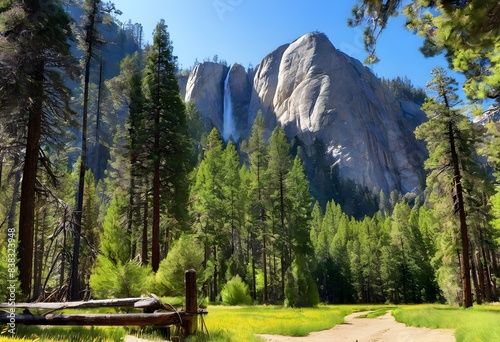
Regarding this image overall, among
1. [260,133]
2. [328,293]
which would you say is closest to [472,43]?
[260,133]

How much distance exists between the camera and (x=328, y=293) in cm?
6259

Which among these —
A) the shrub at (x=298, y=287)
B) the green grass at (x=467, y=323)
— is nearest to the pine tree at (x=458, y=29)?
the green grass at (x=467, y=323)

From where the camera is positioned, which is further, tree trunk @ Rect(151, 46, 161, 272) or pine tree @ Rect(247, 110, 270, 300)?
pine tree @ Rect(247, 110, 270, 300)

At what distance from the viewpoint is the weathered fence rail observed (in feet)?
26.6

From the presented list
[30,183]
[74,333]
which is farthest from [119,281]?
[74,333]

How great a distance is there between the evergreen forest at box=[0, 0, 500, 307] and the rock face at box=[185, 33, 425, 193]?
5773 centimetres

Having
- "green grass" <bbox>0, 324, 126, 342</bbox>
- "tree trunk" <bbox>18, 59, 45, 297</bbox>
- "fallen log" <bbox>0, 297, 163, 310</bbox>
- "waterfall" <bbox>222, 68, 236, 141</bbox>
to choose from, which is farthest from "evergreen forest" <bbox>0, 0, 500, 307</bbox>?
"waterfall" <bbox>222, 68, 236, 141</bbox>

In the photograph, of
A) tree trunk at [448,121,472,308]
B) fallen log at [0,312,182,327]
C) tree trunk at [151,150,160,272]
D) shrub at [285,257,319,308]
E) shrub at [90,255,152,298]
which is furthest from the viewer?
shrub at [285,257,319,308]

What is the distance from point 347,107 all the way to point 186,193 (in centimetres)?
10190

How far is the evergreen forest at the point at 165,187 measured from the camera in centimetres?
1187

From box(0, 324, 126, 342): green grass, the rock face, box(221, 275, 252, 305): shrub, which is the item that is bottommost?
box(221, 275, 252, 305): shrub

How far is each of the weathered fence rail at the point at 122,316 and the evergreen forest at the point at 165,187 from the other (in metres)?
1.30

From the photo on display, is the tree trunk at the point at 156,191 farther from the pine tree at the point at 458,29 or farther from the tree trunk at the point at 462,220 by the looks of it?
the tree trunk at the point at 462,220

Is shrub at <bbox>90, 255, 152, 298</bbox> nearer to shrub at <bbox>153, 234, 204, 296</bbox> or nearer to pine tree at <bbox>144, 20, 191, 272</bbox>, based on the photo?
shrub at <bbox>153, 234, 204, 296</bbox>
